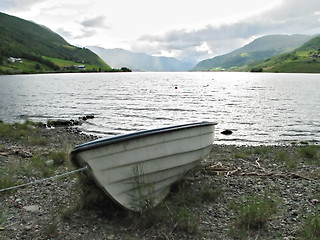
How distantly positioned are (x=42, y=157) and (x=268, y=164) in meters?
11.1

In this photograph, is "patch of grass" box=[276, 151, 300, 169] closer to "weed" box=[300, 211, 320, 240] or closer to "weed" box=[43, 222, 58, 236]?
"weed" box=[300, 211, 320, 240]

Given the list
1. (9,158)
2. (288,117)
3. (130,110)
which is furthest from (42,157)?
(288,117)

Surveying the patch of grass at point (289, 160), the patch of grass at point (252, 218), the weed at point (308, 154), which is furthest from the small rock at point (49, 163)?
the weed at point (308, 154)

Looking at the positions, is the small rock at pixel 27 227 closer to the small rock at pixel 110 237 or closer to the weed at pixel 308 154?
the small rock at pixel 110 237

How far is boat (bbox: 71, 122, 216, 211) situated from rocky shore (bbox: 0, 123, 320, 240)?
0.46 m

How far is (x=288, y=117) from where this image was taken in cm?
3108

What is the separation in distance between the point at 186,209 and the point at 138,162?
5.93 ft

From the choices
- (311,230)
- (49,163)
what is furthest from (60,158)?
(311,230)

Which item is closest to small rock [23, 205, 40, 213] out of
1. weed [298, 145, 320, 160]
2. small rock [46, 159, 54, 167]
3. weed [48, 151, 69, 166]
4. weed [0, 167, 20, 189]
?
weed [0, 167, 20, 189]

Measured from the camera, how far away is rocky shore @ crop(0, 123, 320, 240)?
6164 millimetres

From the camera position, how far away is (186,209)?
7074 millimetres

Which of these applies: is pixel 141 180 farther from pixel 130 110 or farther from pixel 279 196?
pixel 130 110

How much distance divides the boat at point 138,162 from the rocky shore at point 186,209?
1.51 ft

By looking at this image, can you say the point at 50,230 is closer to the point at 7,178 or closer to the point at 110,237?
the point at 110,237
